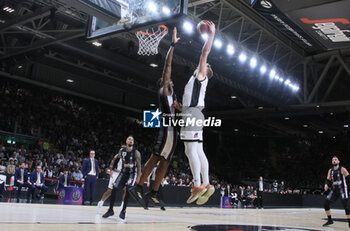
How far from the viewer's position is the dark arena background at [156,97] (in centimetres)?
1030

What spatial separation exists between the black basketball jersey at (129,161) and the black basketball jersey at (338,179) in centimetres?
656

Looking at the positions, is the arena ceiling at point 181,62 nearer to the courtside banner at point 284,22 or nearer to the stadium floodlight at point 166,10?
the courtside banner at point 284,22

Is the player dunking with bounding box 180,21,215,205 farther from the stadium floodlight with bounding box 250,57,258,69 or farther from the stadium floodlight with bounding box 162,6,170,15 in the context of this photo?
the stadium floodlight with bounding box 250,57,258,69

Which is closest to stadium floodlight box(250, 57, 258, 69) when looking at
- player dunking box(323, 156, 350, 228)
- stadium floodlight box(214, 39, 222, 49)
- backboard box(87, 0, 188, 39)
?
stadium floodlight box(214, 39, 222, 49)

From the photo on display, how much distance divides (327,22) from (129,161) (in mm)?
6536

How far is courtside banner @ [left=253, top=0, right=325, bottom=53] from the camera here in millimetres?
10098

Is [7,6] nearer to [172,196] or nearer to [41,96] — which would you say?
[41,96]

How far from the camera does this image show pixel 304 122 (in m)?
38.0

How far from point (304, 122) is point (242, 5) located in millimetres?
22695

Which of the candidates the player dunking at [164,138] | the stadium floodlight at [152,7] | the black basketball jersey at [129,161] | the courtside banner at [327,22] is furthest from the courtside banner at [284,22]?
the player dunking at [164,138]

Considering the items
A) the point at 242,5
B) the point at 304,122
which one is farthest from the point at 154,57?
the point at 304,122

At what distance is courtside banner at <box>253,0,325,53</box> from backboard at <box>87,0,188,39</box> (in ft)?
11.9

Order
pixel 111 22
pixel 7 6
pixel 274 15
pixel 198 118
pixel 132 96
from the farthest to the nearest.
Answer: pixel 132 96 → pixel 7 6 → pixel 274 15 → pixel 111 22 → pixel 198 118

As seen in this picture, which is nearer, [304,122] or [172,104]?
[172,104]
